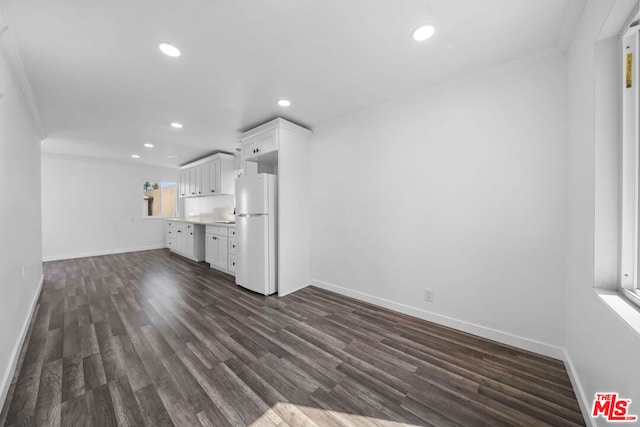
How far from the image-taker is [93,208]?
581cm

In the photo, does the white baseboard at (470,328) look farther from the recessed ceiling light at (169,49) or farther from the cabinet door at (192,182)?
the cabinet door at (192,182)

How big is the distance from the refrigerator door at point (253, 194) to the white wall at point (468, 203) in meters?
1.10

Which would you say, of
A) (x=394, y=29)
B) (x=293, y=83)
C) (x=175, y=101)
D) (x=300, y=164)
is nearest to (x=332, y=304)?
(x=300, y=164)

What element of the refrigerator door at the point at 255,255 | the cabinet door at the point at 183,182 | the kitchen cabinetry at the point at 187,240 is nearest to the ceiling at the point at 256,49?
the refrigerator door at the point at 255,255

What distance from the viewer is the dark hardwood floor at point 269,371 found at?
1338mm

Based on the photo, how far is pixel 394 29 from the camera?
1.63m

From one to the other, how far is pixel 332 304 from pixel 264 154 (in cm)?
234

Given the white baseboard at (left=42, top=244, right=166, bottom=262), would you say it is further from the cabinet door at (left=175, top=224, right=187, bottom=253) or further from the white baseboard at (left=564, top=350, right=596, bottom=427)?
the white baseboard at (left=564, top=350, right=596, bottom=427)

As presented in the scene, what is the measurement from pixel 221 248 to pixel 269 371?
3.19 meters

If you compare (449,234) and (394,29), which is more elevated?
(394,29)

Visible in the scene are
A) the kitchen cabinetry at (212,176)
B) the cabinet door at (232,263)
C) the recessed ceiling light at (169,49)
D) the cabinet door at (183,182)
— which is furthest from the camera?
the cabinet door at (183,182)

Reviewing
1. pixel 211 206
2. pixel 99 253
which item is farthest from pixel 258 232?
pixel 99 253

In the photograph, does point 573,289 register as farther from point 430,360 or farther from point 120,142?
point 120,142

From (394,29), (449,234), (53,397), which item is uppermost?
(394,29)
